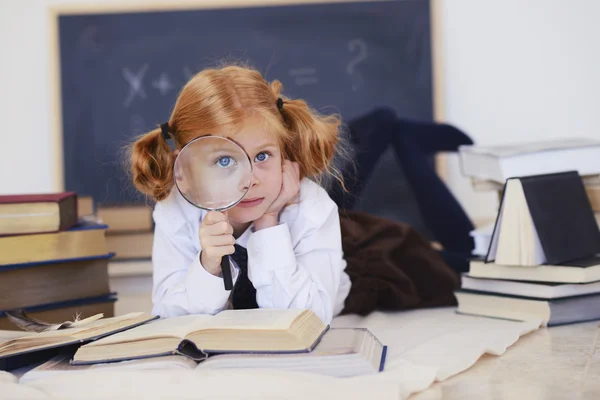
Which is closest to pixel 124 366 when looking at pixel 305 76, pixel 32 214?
pixel 32 214

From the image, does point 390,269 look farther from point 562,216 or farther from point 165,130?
point 165,130

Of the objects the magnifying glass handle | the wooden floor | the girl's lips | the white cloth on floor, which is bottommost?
the wooden floor

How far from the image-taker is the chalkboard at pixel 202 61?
3.26 metres

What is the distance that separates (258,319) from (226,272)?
0.69 ft

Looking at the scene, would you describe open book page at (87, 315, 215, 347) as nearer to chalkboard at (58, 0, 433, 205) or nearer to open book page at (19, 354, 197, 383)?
open book page at (19, 354, 197, 383)

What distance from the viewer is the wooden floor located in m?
1.15

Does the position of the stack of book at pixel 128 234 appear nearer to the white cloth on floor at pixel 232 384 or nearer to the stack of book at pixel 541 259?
the stack of book at pixel 541 259

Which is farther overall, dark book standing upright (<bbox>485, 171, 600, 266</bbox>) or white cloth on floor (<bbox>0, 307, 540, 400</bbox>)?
dark book standing upright (<bbox>485, 171, 600, 266</bbox>)

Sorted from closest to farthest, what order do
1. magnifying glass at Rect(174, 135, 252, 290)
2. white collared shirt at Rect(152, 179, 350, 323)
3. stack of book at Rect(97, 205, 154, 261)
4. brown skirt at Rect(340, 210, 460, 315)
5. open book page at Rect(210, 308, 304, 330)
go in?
open book page at Rect(210, 308, 304, 330) → magnifying glass at Rect(174, 135, 252, 290) → white collared shirt at Rect(152, 179, 350, 323) → brown skirt at Rect(340, 210, 460, 315) → stack of book at Rect(97, 205, 154, 261)

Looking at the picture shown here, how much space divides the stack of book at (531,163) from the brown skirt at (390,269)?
0.69 ft

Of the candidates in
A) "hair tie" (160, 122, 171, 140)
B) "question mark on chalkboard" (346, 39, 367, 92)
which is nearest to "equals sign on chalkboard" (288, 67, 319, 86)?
"question mark on chalkboard" (346, 39, 367, 92)

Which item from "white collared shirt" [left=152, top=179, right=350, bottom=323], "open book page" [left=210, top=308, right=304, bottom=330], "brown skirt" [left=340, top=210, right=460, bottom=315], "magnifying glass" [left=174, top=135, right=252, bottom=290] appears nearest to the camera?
"open book page" [left=210, top=308, right=304, bottom=330]

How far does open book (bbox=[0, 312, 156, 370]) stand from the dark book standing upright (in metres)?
0.96

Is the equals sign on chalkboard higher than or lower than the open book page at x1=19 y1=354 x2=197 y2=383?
higher
